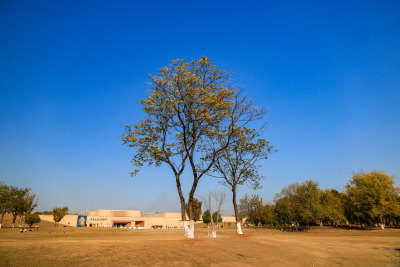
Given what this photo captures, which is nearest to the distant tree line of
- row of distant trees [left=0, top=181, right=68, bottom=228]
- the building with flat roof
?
row of distant trees [left=0, top=181, right=68, bottom=228]

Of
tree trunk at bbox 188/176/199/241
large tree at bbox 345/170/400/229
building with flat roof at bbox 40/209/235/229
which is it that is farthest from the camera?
building with flat roof at bbox 40/209/235/229

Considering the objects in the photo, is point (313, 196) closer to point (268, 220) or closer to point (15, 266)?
point (268, 220)

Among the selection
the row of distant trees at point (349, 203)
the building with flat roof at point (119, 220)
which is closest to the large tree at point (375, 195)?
the row of distant trees at point (349, 203)

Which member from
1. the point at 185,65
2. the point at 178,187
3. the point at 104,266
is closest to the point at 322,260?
the point at 178,187

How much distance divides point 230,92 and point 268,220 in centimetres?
8724

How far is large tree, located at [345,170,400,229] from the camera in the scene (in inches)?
2219

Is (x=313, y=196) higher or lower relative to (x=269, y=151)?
lower

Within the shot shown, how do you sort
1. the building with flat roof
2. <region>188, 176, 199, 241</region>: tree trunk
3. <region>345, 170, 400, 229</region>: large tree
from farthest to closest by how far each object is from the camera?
the building with flat roof < <region>345, 170, 400, 229</region>: large tree < <region>188, 176, 199, 241</region>: tree trunk

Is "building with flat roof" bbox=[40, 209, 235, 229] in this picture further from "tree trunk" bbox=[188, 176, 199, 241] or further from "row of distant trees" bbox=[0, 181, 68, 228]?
"tree trunk" bbox=[188, 176, 199, 241]

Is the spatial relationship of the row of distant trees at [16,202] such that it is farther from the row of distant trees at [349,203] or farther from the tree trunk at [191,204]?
the row of distant trees at [349,203]

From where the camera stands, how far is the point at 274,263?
651 inches

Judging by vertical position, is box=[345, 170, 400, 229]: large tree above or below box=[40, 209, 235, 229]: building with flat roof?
above

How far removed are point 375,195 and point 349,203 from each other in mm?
11178

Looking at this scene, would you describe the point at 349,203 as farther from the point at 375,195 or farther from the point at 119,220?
the point at 119,220
